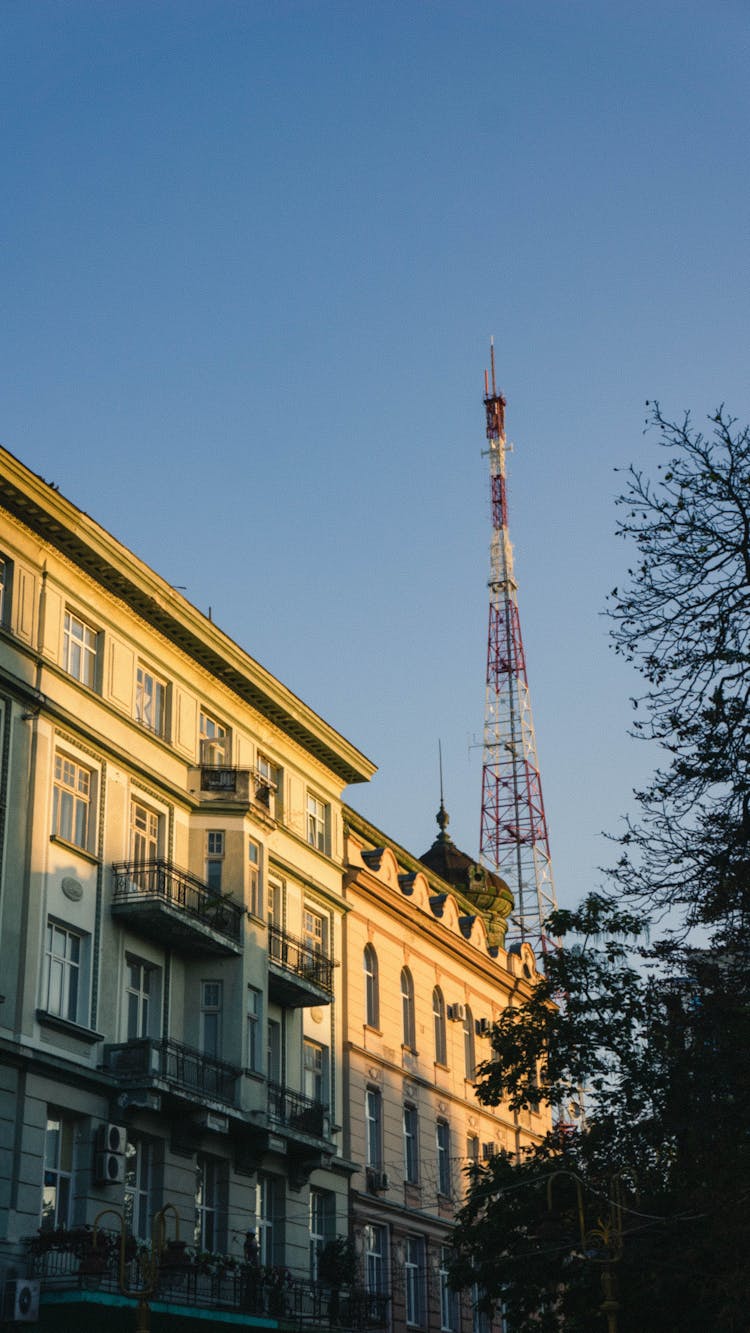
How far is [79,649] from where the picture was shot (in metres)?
34.3

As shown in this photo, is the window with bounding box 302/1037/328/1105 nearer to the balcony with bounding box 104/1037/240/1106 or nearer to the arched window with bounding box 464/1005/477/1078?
the balcony with bounding box 104/1037/240/1106

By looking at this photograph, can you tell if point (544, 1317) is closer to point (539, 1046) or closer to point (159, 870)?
point (539, 1046)

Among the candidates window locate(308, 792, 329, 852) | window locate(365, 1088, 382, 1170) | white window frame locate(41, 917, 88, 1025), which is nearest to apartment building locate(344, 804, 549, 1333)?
window locate(365, 1088, 382, 1170)

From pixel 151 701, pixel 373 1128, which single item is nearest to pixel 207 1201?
pixel 373 1128

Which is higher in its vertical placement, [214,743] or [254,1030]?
[214,743]

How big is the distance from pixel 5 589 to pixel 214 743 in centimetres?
856

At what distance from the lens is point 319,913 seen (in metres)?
43.8

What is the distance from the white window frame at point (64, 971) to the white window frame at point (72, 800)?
1.71 meters

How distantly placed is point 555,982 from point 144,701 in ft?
34.9

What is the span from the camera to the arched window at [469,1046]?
53219 mm

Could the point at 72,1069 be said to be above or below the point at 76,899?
below

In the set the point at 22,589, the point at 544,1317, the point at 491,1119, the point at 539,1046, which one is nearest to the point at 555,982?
the point at 539,1046

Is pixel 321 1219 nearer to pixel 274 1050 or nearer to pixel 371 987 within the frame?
pixel 274 1050

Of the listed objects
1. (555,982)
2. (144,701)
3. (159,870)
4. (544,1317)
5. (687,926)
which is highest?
(144,701)
